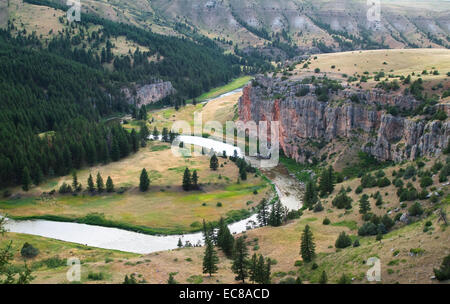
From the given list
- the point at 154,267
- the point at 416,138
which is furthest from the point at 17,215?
the point at 416,138

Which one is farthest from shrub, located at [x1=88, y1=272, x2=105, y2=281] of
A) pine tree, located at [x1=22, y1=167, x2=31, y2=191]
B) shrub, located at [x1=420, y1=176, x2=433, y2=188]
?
pine tree, located at [x1=22, y1=167, x2=31, y2=191]

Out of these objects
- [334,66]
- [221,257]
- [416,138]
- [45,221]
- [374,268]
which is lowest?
[45,221]

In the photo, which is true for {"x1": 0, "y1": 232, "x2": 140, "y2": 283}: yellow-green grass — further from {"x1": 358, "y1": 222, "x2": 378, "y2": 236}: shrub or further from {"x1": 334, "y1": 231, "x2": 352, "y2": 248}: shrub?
{"x1": 358, "y1": 222, "x2": 378, "y2": 236}: shrub

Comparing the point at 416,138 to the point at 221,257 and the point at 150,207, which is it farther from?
the point at 150,207

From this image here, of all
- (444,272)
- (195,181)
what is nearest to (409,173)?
(444,272)

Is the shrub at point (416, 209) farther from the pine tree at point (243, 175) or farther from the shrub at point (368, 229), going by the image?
the pine tree at point (243, 175)

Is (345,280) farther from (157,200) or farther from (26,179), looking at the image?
(26,179)
